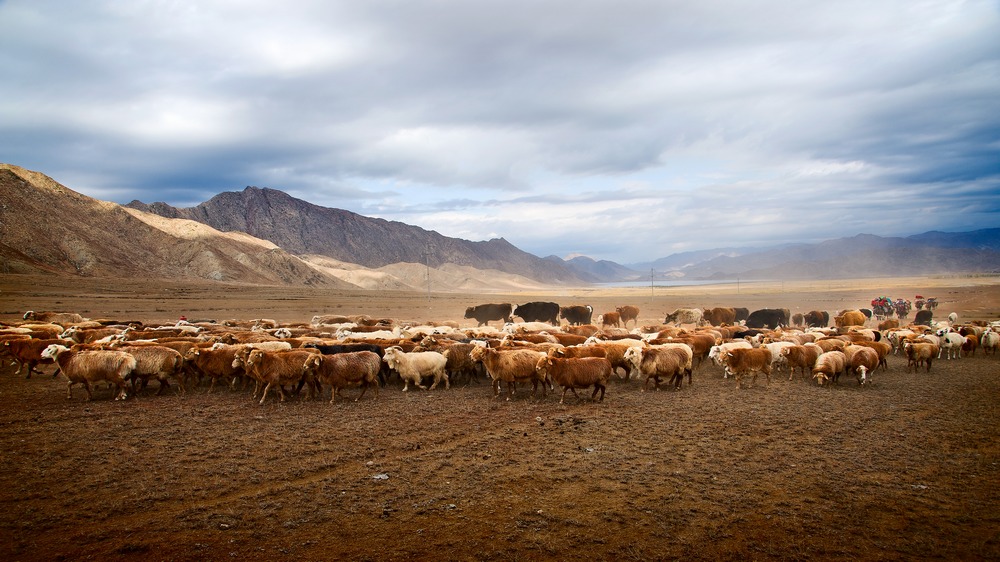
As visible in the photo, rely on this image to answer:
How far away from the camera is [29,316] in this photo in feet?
76.6

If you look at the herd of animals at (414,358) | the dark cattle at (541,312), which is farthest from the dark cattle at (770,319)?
the herd of animals at (414,358)

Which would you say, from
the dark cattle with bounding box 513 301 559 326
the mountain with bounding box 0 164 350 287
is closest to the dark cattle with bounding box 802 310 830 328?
the dark cattle with bounding box 513 301 559 326

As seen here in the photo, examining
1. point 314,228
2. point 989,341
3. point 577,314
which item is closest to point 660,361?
point 989,341

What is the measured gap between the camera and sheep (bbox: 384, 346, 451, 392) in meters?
12.9

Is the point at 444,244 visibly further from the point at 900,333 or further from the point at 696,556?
the point at 696,556

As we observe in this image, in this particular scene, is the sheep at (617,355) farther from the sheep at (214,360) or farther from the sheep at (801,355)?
the sheep at (214,360)

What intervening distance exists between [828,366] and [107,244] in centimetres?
8779

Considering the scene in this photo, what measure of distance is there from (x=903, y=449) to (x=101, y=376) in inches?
608

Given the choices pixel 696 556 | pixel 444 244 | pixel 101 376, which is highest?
pixel 444 244

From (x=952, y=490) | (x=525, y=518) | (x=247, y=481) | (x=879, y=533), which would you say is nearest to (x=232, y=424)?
(x=247, y=481)

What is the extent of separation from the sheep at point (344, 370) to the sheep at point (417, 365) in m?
0.91

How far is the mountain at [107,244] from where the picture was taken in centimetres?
6197

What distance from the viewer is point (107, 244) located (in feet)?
237

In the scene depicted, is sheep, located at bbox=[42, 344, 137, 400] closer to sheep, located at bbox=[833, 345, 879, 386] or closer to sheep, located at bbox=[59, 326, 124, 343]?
sheep, located at bbox=[59, 326, 124, 343]
